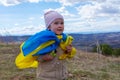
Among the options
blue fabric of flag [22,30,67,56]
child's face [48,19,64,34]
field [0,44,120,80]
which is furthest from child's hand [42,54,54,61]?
field [0,44,120,80]

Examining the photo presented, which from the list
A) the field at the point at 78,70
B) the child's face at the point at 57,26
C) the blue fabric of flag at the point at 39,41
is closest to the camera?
the blue fabric of flag at the point at 39,41

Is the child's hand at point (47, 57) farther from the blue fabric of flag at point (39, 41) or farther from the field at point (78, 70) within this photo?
the field at point (78, 70)

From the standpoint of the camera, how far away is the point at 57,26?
164 inches

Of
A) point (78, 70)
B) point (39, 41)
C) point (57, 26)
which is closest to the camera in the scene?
point (39, 41)

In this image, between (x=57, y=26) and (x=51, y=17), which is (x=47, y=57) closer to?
(x=57, y=26)

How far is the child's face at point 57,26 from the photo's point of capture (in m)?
4.16

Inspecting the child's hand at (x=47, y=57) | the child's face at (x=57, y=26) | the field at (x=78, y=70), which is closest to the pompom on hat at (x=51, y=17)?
the child's face at (x=57, y=26)

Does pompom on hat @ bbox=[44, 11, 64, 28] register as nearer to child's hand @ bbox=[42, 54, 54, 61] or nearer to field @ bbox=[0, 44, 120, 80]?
child's hand @ bbox=[42, 54, 54, 61]

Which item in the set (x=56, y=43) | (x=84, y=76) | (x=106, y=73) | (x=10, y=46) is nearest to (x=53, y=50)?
(x=56, y=43)

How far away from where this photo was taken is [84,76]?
7555 millimetres

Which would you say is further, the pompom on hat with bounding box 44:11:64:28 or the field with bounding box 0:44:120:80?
the field with bounding box 0:44:120:80

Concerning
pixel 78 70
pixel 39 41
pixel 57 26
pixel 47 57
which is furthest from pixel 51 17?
pixel 78 70

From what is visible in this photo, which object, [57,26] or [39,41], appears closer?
[39,41]

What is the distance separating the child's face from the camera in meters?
4.16
